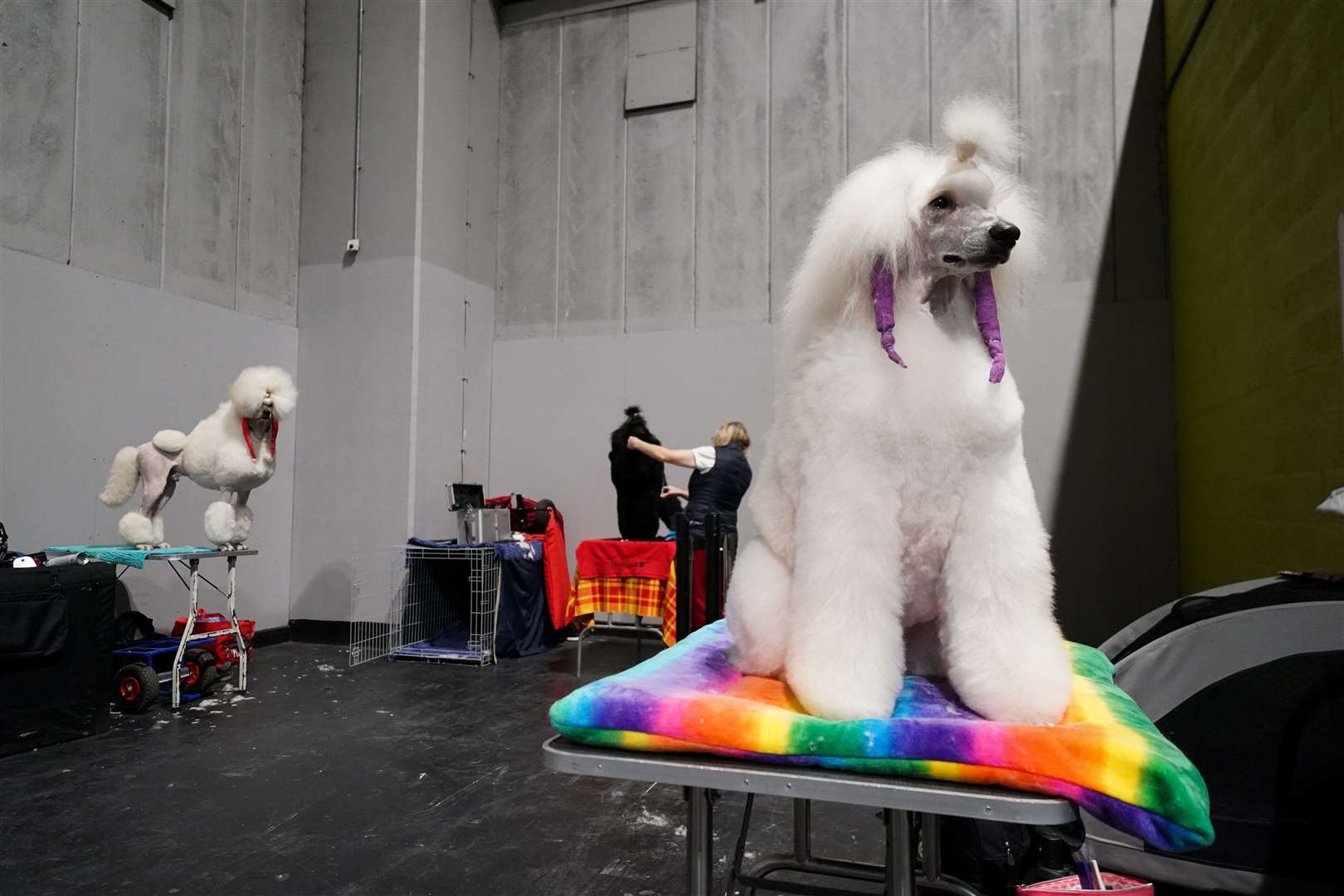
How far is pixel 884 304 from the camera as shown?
979mm

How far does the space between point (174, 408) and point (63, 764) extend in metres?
2.33

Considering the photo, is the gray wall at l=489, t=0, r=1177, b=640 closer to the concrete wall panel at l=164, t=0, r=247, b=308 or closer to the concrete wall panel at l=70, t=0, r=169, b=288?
the concrete wall panel at l=164, t=0, r=247, b=308

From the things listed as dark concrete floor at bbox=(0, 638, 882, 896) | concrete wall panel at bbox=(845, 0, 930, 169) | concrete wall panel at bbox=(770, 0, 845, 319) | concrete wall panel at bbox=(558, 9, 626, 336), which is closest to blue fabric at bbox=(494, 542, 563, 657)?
dark concrete floor at bbox=(0, 638, 882, 896)

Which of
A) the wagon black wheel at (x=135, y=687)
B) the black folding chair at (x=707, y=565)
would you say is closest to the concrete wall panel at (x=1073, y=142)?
the black folding chair at (x=707, y=565)

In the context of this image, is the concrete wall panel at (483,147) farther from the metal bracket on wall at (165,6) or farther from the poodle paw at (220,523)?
the poodle paw at (220,523)

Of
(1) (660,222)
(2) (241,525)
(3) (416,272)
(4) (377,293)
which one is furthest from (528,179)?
(2) (241,525)

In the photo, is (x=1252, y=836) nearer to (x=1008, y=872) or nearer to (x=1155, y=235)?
(x=1008, y=872)

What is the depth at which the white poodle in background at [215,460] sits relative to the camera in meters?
3.62

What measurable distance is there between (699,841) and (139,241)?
465cm

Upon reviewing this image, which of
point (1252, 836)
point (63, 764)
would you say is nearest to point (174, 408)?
point (63, 764)

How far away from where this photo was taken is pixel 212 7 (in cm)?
471

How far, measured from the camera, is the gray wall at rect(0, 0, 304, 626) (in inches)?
145

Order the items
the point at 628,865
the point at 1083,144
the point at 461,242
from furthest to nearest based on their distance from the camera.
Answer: the point at 461,242 < the point at 1083,144 < the point at 628,865

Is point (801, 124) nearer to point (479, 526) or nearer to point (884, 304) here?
Answer: point (479, 526)
